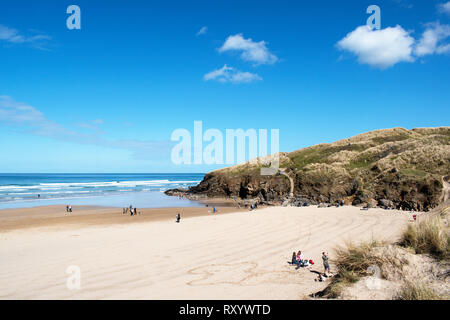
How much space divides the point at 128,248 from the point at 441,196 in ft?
99.7

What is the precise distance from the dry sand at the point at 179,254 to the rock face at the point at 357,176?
253 inches

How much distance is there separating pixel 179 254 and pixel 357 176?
1297 inches

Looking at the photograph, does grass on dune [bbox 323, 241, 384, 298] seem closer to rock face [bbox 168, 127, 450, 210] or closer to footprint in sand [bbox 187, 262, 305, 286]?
footprint in sand [bbox 187, 262, 305, 286]

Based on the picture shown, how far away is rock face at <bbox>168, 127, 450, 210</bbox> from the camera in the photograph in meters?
32.6

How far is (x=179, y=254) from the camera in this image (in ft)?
51.9

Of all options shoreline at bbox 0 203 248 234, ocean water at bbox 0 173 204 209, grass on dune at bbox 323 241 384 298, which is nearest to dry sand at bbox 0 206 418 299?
shoreline at bbox 0 203 248 234

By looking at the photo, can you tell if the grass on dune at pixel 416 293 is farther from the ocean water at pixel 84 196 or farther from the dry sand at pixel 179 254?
the ocean water at pixel 84 196

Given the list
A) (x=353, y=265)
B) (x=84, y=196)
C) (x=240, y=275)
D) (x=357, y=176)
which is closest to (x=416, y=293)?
(x=353, y=265)

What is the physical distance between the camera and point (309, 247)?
1669 cm

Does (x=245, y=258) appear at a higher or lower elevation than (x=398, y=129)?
lower
